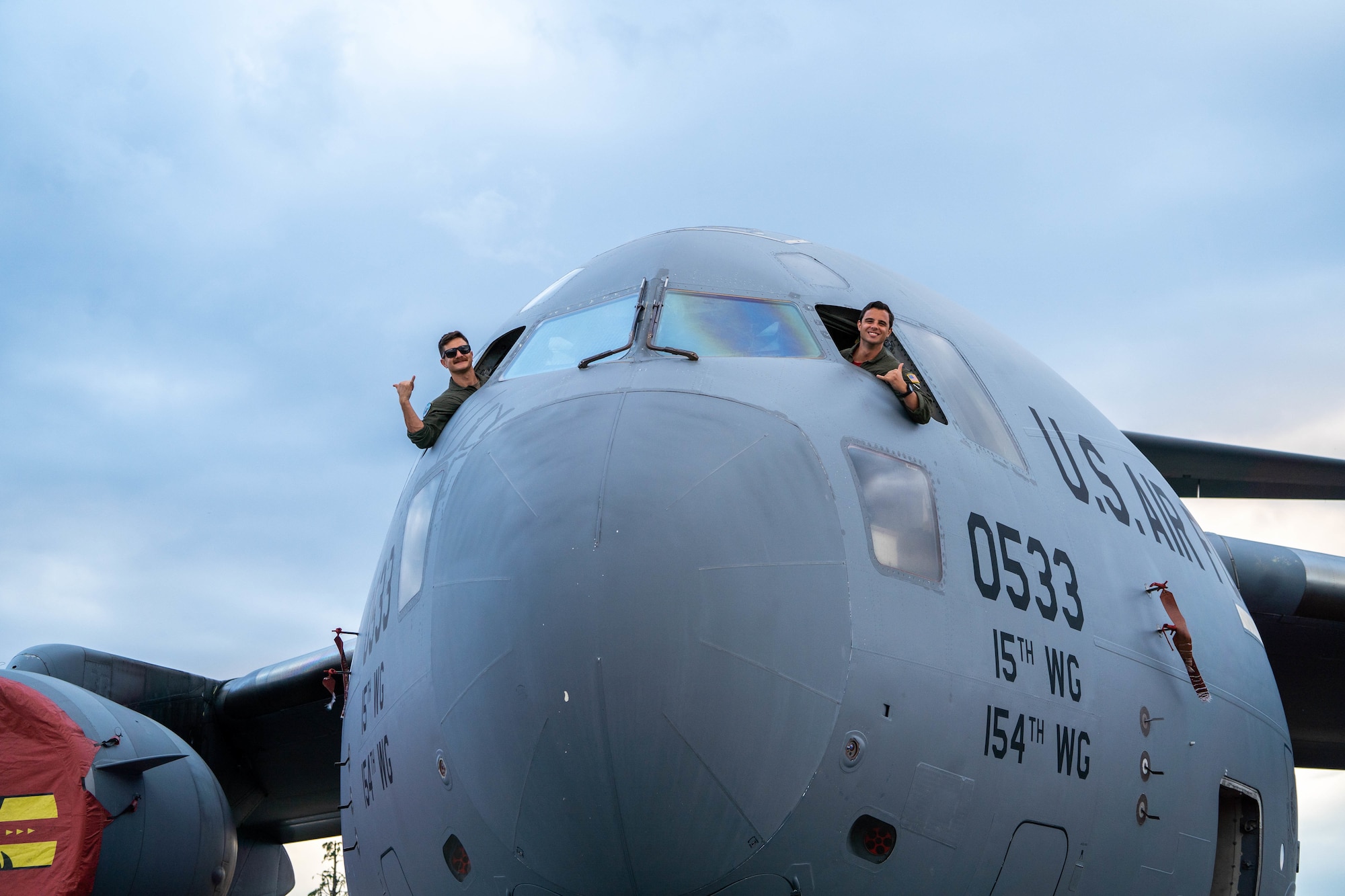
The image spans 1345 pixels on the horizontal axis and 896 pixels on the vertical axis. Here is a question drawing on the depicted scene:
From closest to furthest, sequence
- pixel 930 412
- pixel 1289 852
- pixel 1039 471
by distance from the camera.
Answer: pixel 930 412, pixel 1039 471, pixel 1289 852

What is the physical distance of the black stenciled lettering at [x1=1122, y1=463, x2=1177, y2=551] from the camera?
19.7ft

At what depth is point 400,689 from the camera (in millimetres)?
4184

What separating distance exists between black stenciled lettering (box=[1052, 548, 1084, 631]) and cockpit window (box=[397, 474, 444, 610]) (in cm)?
243

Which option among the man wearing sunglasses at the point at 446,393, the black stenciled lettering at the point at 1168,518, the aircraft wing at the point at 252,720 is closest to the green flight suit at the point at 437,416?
→ the man wearing sunglasses at the point at 446,393

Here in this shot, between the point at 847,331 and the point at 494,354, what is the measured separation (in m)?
1.71

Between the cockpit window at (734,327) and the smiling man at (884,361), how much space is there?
0.22m

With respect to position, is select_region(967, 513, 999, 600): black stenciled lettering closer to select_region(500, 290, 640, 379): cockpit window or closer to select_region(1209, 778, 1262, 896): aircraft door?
select_region(500, 290, 640, 379): cockpit window

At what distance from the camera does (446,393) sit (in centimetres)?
529

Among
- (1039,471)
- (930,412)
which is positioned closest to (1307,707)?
(1039,471)

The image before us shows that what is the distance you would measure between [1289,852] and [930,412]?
394 centimetres

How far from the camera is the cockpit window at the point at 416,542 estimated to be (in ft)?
14.1

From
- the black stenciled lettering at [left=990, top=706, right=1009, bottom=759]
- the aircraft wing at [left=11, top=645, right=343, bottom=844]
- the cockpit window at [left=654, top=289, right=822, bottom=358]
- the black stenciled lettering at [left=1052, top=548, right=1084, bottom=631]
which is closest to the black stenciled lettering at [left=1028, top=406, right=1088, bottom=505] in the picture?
the black stenciled lettering at [left=1052, top=548, right=1084, bottom=631]

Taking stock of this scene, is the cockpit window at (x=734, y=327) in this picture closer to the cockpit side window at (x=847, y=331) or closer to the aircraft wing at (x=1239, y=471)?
→ the cockpit side window at (x=847, y=331)

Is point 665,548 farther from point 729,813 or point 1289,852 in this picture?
point 1289,852
